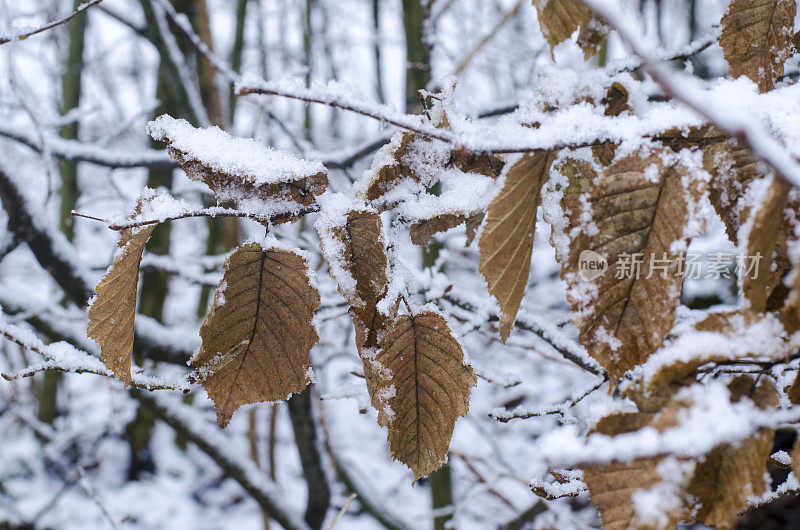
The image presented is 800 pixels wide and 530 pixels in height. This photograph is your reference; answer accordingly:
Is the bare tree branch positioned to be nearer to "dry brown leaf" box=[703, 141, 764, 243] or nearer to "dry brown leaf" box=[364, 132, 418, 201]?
"dry brown leaf" box=[364, 132, 418, 201]

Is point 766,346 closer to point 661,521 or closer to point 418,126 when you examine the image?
point 661,521

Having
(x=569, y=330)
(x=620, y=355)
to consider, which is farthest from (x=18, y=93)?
(x=569, y=330)

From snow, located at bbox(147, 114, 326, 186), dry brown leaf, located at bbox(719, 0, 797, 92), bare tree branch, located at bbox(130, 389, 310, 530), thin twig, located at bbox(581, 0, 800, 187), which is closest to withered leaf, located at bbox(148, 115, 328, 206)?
snow, located at bbox(147, 114, 326, 186)

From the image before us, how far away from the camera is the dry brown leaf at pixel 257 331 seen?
36cm

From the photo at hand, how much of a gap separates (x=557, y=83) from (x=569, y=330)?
301 centimetres

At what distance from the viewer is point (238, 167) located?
33 cm

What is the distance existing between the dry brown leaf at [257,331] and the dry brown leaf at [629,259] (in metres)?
0.19

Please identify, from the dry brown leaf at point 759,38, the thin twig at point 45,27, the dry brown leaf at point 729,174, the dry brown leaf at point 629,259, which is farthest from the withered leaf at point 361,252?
the thin twig at point 45,27

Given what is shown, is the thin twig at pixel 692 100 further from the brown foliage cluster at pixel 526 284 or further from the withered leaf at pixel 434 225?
the withered leaf at pixel 434 225

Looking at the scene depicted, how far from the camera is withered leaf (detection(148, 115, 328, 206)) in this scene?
33 cm

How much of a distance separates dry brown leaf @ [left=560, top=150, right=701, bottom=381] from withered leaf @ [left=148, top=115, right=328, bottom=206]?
0.19m

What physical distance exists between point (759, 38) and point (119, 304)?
1.95 feet

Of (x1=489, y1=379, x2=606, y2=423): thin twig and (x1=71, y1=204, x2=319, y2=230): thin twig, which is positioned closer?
(x1=71, y1=204, x2=319, y2=230): thin twig

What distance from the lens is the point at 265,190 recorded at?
1.14 feet
